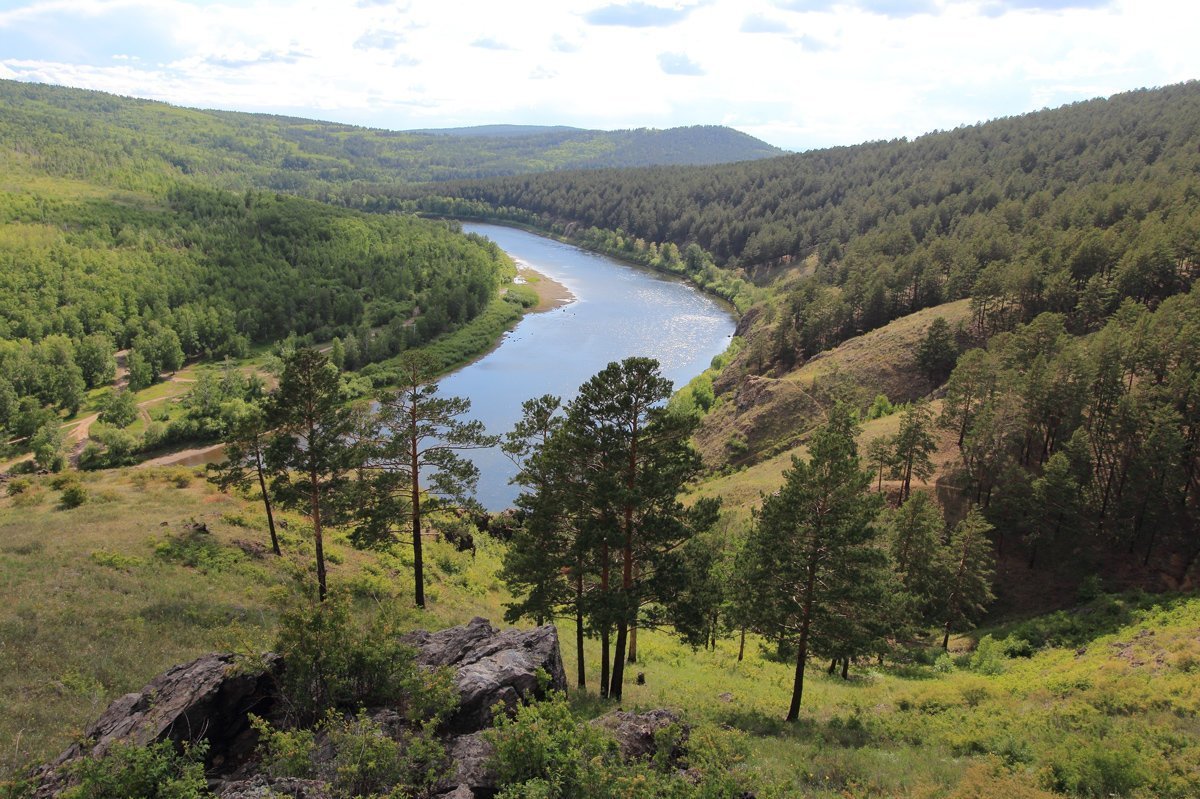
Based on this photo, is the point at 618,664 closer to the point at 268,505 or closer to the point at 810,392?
the point at 268,505

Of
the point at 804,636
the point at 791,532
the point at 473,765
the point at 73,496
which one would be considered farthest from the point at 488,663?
the point at 73,496

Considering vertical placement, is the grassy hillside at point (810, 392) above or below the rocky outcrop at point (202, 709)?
below

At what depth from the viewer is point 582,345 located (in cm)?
11212

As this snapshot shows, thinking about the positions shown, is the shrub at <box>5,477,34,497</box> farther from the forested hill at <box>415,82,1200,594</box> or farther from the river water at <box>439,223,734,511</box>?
the forested hill at <box>415,82,1200,594</box>

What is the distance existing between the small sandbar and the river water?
2155 mm

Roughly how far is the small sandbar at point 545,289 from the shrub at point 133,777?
4928 inches

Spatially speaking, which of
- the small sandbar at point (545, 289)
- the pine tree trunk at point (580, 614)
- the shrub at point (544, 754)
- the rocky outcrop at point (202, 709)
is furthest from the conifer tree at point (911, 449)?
the small sandbar at point (545, 289)

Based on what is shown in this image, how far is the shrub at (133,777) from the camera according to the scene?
1073 centimetres

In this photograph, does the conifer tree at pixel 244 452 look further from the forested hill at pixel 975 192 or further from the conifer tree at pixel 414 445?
the forested hill at pixel 975 192

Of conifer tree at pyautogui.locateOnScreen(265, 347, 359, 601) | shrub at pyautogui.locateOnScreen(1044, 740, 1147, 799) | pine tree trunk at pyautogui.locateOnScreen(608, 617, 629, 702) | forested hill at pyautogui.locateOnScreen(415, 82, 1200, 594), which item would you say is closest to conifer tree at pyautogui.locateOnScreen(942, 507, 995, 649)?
forested hill at pyautogui.locateOnScreen(415, 82, 1200, 594)

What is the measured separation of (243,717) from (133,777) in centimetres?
321

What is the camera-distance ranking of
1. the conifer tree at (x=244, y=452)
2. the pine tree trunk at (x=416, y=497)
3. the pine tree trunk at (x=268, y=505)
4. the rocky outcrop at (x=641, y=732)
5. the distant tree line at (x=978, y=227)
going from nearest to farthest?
the rocky outcrop at (x=641, y=732) → the pine tree trunk at (x=416, y=497) → the conifer tree at (x=244, y=452) → the pine tree trunk at (x=268, y=505) → the distant tree line at (x=978, y=227)

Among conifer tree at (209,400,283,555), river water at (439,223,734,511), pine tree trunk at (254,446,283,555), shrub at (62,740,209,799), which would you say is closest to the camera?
shrub at (62,740,209,799)

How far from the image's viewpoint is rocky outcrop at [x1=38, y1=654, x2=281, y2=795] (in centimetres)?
1296
